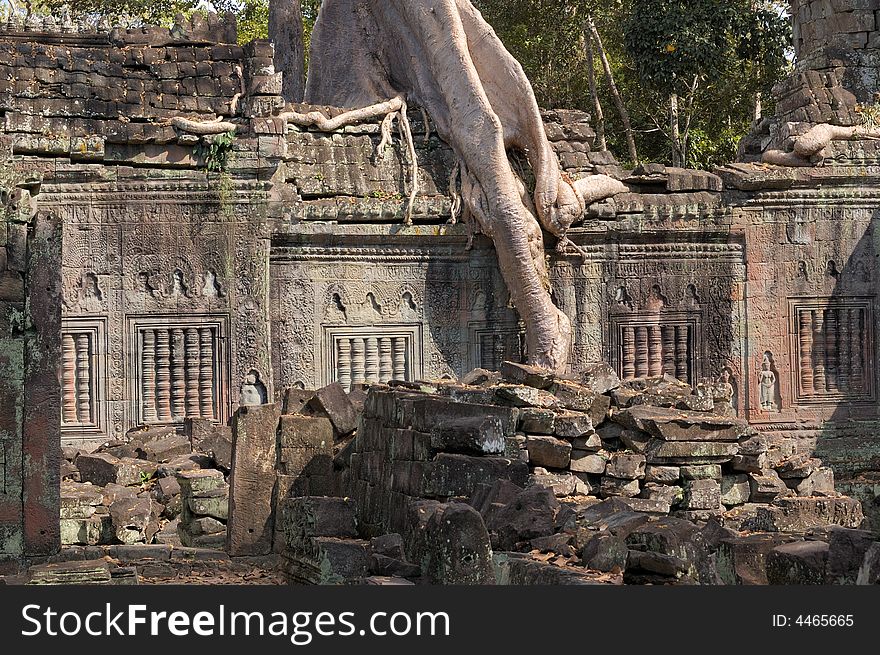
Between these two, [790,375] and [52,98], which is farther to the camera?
[790,375]

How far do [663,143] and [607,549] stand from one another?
19614 mm

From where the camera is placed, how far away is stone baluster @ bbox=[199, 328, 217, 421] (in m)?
13.6

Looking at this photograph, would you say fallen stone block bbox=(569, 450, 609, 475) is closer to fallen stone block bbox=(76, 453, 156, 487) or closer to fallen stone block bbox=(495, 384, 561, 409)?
fallen stone block bbox=(495, 384, 561, 409)

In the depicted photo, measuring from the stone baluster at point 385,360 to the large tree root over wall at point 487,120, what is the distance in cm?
126

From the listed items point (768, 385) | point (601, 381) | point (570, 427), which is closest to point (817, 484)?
point (601, 381)

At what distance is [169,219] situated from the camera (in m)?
13.5

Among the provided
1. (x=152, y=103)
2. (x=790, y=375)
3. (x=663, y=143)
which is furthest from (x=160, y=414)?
(x=663, y=143)

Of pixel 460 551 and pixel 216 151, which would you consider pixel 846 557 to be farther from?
pixel 216 151

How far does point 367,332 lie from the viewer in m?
14.2

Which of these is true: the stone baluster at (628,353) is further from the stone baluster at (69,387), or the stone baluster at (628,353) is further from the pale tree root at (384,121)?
the stone baluster at (69,387)

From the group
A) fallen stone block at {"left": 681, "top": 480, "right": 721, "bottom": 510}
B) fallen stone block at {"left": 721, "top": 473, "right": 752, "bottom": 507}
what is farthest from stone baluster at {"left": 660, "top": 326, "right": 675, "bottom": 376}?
fallen stone block at {"left": 681, "top": 480, "right": 721, "bottom": 510}

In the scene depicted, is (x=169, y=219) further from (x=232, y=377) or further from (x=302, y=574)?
(x=302, y=574)

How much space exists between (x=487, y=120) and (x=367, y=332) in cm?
231

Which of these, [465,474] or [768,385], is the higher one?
[768,385]
